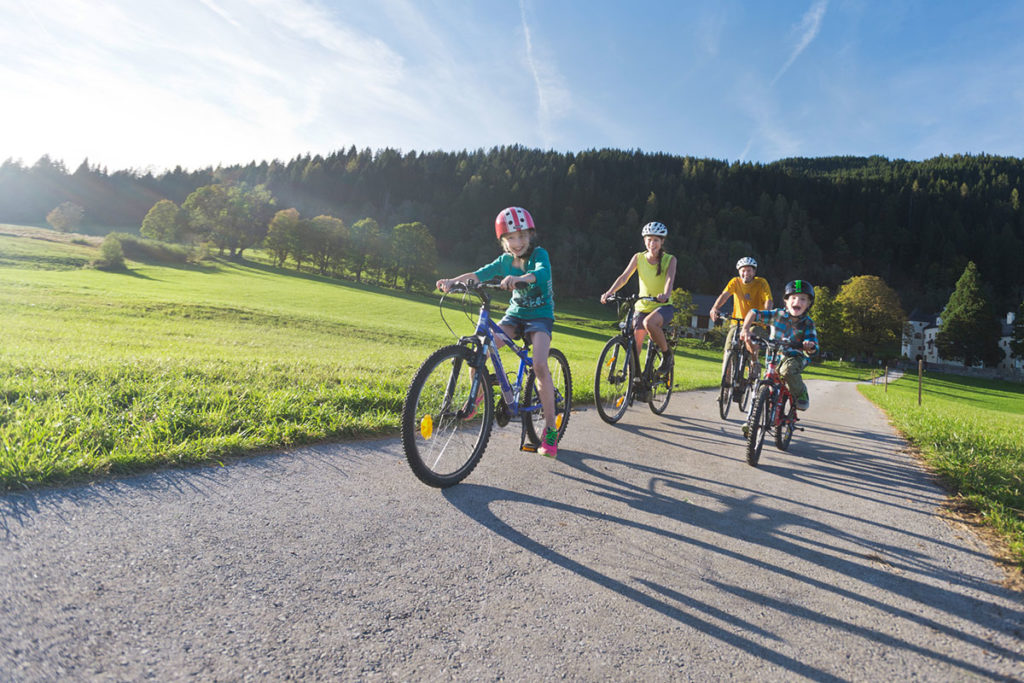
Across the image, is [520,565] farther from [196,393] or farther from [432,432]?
[196,393]

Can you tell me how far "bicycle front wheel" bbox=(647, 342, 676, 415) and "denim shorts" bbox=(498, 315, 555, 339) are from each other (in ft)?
10.4

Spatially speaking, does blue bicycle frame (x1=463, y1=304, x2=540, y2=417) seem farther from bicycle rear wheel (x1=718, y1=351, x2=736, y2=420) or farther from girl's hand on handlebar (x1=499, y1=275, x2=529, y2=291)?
bicycle rear wheel (x1=718, y1=351, x2=736, y2=420)

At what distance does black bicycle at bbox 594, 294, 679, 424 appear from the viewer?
22.2 feet

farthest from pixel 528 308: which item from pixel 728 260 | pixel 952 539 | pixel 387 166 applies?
pixel 387 166

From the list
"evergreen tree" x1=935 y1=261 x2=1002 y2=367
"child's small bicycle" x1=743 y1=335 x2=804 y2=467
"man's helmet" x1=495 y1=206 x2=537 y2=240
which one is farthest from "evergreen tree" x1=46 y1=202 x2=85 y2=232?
"evergreen tree" x1=935 y1=261 x2=1002 y2=367

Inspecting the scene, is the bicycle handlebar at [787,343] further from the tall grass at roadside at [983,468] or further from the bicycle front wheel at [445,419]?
the bicycle front wheel at [445,419]

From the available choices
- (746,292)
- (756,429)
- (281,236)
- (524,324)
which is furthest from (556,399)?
(281,236)

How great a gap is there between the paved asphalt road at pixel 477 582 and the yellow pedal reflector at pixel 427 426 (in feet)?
1.24

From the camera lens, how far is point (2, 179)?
363 feet

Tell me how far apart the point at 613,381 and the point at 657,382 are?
1022 mm

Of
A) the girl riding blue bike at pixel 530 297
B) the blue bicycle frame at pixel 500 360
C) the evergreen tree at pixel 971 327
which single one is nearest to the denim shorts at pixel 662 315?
the girl riding blue bike at pixel 530 297

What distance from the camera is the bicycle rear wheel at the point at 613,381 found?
21.9ft

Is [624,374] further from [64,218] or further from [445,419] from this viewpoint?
[64,218]

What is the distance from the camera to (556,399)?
5027 millimetres
